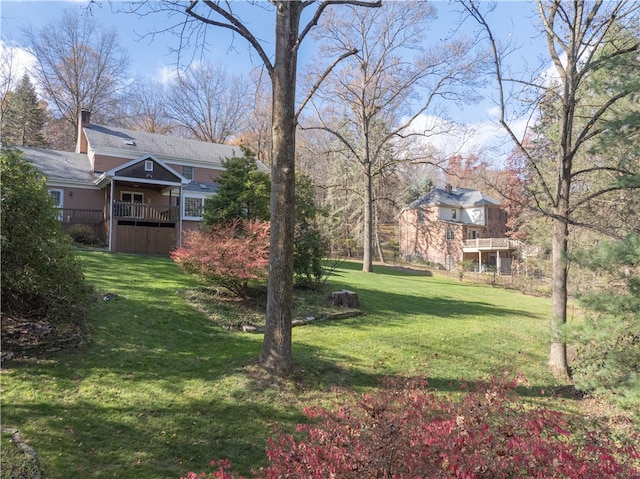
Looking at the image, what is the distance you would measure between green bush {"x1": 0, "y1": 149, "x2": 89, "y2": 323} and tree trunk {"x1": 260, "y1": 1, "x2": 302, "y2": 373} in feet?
9.90

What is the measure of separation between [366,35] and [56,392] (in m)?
22.7

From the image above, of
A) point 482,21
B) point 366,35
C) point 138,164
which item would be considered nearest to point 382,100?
point 366,35

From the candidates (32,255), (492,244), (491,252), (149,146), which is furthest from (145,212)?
(491,252)

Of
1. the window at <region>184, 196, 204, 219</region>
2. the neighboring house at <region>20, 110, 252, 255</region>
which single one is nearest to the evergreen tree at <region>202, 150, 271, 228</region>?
the neighboring house at <region>20, 110, 252, 255</region>

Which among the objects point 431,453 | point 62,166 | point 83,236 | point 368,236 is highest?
point 62,166

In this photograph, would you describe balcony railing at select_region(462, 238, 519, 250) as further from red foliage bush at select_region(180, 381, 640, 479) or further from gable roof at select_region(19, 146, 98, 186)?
red foliage bush at select_region(180, 381, 640, 479)

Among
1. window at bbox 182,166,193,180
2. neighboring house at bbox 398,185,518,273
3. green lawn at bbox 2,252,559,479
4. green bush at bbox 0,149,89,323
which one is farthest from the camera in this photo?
neighboring house at bbox 398,185,518,273

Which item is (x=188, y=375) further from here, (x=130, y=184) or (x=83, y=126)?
(x=83, y=126)

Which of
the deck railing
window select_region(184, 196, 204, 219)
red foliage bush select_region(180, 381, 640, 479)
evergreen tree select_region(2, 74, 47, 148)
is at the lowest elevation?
red foliage bush select_region(180, 381, 640, 479)

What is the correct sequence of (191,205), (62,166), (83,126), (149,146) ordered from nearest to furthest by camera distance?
(62,166) → (191,205) → (83,126) → (149,146)

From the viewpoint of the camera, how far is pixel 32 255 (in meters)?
5.55

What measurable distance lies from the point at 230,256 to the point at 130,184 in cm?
1386

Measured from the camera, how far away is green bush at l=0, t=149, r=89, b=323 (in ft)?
17.8

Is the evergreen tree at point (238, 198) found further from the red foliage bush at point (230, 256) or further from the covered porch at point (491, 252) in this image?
the covered porch at point (491, 252)
